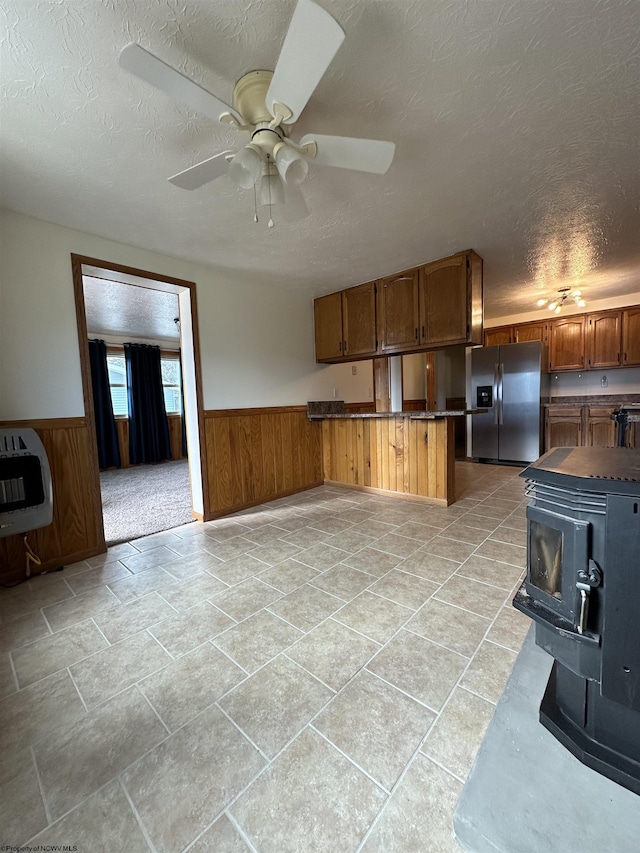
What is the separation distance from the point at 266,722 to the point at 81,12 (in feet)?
7.65

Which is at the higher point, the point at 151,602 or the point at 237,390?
the point at 237,390

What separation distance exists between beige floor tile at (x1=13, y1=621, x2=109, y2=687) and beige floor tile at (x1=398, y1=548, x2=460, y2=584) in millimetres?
1645

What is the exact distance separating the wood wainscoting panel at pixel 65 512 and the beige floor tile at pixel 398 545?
6.82ft

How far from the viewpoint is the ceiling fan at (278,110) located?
97 cm

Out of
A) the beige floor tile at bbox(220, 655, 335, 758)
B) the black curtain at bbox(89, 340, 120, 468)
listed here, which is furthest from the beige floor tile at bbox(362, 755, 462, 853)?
the black curtain at bbox(89, 340, 120, 468)

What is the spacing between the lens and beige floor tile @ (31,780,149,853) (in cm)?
83

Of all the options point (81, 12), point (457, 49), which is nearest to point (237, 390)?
point (81, 12)

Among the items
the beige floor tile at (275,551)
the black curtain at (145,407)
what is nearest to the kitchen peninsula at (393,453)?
the beige floor tile at (275,551)

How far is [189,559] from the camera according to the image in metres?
2.38

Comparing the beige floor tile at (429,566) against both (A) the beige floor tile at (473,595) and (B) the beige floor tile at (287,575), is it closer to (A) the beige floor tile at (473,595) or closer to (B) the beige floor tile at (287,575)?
(A) the beige floor tile at (473,595)

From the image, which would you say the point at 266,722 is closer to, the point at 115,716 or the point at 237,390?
the point at 115,716

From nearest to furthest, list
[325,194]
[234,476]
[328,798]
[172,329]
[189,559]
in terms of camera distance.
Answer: [328,798], [325,194], [189,559], [234,476], [172,329]

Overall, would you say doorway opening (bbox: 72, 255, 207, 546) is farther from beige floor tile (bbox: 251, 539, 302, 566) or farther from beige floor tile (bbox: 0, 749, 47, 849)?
beige floor tile (bbox: 0, 749, 47, 849)

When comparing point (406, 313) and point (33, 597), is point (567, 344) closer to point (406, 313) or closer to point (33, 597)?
point (406, 313)
